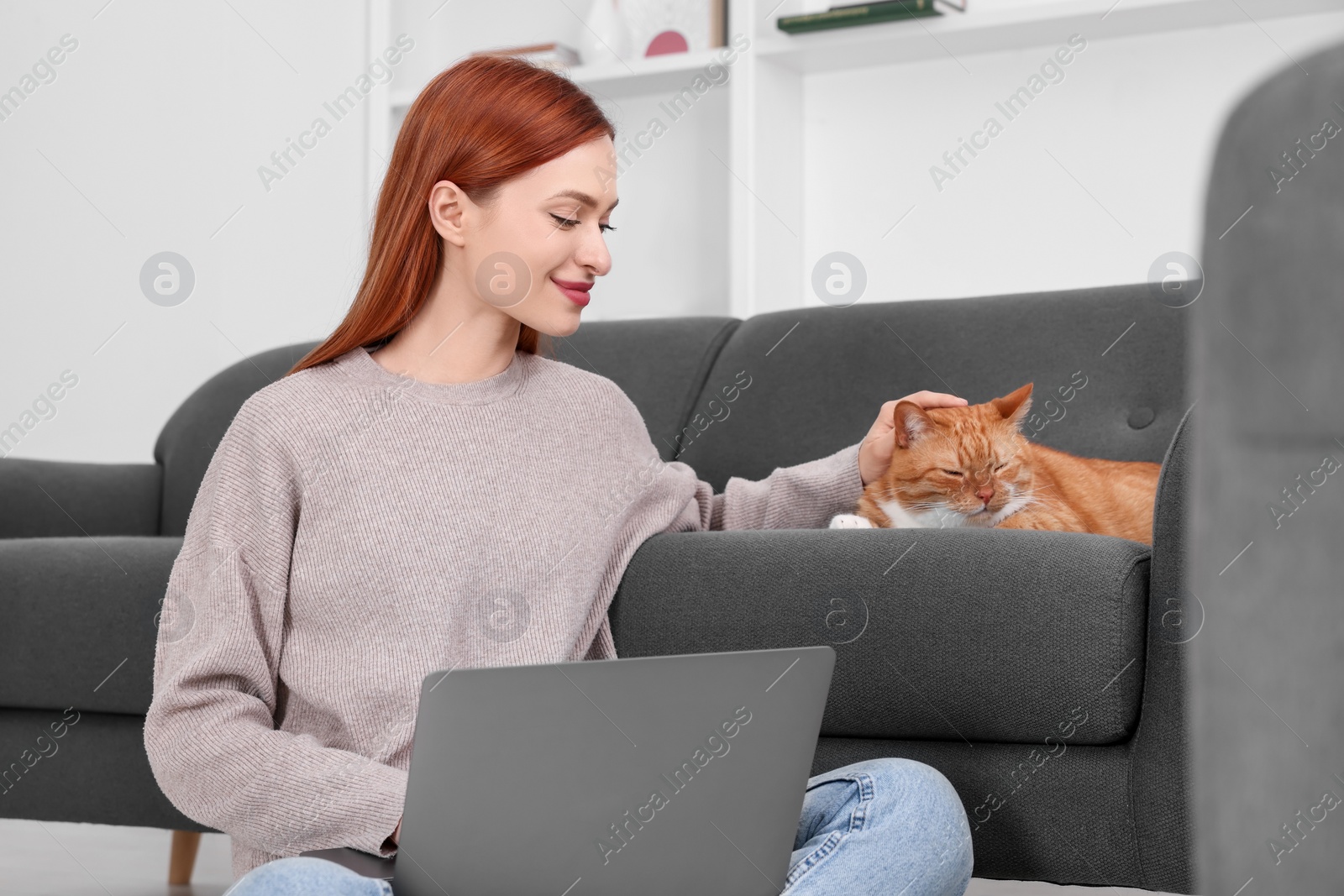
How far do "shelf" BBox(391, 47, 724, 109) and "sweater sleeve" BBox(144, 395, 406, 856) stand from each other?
2010 millimetres

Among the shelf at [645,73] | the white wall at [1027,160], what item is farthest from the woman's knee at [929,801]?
the shelf at [645,73]

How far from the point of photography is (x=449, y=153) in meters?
1.37

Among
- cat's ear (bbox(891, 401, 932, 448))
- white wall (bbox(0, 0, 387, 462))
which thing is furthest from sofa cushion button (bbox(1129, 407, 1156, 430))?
white wall (bbox(0, 0, 387, 462))

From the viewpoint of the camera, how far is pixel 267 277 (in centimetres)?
346

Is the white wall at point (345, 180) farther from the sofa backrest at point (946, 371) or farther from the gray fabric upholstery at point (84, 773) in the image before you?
the gray fabric upholstery at point (84, 773)

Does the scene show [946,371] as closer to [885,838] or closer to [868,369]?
[868,369]

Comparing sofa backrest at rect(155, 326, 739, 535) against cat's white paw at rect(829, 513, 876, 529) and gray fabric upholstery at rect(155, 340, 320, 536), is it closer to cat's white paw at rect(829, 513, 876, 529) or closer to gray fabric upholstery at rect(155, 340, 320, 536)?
gray fabric upholstery at rect(155, 340, 320, 536)

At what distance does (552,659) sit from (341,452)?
287mm

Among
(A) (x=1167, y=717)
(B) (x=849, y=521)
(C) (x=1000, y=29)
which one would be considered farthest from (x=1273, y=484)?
(C) (x=1000, y=29)

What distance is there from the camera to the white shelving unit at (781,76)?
2764 mm

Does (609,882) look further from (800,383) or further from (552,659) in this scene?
(800,383)

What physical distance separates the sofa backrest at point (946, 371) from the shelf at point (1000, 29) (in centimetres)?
95

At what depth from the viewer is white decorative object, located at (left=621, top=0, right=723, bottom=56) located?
126 inches

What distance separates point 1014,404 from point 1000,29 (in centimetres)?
148
